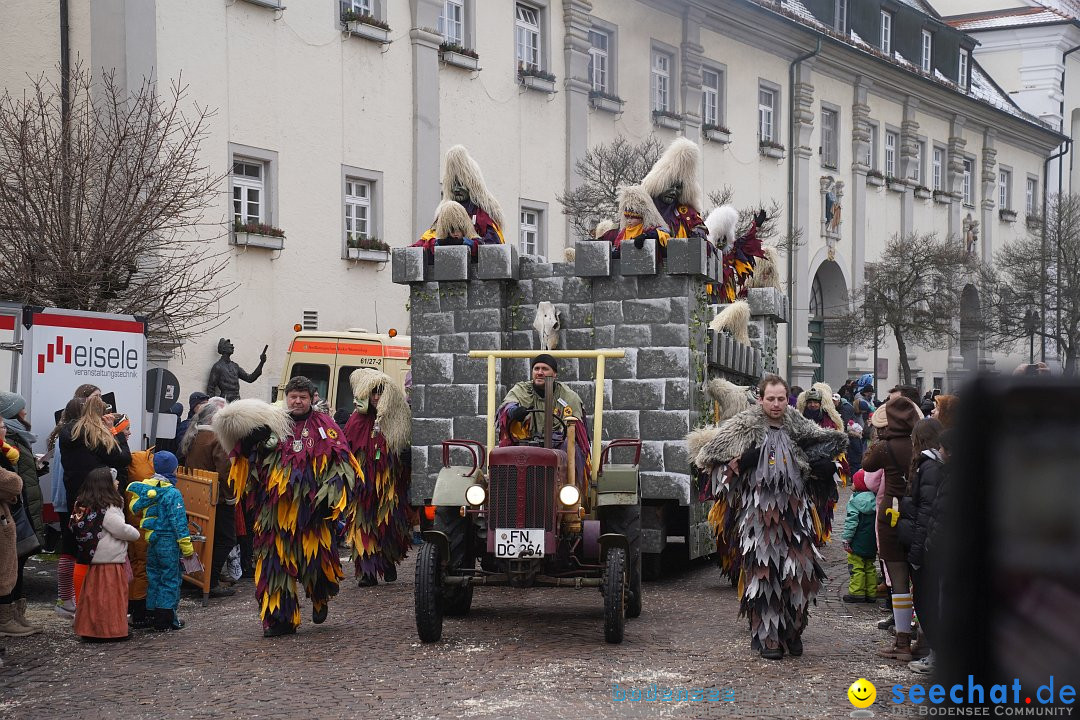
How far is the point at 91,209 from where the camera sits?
43.7 ft

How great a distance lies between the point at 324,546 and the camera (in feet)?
27.8

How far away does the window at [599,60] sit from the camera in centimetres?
2506

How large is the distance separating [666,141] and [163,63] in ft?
41.9

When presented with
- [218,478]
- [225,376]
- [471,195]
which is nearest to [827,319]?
[225,376]

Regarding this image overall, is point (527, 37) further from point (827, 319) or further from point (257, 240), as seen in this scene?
point (827, 319)

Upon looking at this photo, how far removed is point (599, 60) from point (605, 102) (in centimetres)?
115

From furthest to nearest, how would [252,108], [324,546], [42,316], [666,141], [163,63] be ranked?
[666,141] < [252,108] < [163,63] < [42,316] < [324,546]

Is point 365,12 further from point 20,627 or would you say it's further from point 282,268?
point 20,627

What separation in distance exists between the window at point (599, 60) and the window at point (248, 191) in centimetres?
876

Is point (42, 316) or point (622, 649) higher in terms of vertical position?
point (42, 316)

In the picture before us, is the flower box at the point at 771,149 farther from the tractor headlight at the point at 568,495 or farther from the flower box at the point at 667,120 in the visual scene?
the tractor headlight at the point at 568,495

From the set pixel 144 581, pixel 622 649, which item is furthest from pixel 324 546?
pixel 622 649

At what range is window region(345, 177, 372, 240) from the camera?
19797 mm

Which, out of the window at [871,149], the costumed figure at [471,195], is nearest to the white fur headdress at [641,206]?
the costumed figure at [471,195]
